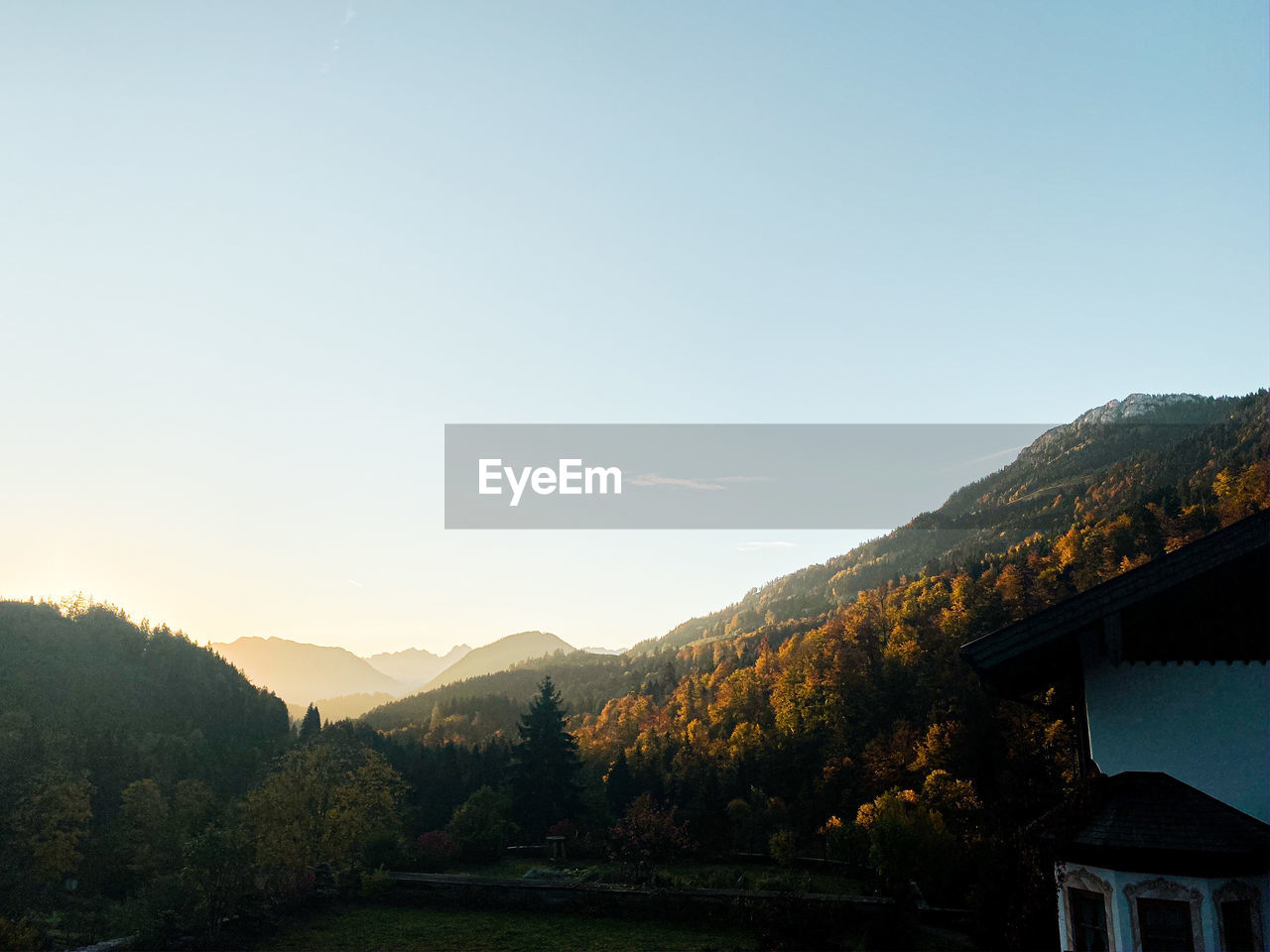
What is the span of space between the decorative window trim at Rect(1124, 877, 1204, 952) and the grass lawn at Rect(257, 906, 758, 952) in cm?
2449

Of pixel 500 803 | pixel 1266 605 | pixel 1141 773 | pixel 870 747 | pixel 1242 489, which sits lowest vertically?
pixel 500 803

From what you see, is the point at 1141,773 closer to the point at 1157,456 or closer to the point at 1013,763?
the point at 1013,763

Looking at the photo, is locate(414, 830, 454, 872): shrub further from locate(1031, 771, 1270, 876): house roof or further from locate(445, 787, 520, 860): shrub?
locate(1031, 771, 1270, 876): house roof

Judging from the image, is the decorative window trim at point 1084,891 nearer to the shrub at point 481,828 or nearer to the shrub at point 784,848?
the shrub at point 784,848

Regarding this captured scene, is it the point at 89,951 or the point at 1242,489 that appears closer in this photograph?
the point at 89,951

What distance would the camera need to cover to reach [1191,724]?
9703 millimetres

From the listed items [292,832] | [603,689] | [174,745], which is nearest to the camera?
[292,832]

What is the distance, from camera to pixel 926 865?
35406 mm

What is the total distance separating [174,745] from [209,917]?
2494 inches

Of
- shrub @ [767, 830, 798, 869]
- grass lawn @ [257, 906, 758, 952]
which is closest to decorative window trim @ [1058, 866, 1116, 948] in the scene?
grass lawn @ [257, 906, 758, 952]

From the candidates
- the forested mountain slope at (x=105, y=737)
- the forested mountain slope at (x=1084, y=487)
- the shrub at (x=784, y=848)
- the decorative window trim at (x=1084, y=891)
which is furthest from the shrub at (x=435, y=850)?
the forested mountain slope at (x=1084, y=487)

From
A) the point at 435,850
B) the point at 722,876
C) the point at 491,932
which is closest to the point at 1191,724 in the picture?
the point at 491,932

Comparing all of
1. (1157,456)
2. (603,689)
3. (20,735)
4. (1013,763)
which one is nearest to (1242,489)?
(1013,763)

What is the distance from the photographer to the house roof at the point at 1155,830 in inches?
347
